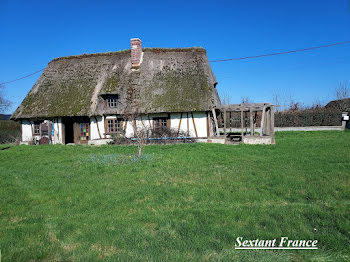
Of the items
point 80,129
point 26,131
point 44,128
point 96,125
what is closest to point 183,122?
point 96,125

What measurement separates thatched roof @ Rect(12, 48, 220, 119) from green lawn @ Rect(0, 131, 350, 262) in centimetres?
859

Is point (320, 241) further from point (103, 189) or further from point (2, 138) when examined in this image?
point (2, 138)

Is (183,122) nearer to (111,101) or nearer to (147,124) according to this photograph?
(147,124)

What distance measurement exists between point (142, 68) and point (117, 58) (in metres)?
2.41

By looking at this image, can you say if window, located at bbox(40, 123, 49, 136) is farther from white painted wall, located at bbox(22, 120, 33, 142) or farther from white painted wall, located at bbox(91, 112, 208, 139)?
white painted wall, located at bbox(91, 112, 208, 139)

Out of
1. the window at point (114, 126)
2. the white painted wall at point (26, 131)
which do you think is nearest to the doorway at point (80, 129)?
the window at point (114, 126)

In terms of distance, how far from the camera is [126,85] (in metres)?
17.8

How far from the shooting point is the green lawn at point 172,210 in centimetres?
362

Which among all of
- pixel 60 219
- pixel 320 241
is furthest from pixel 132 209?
pixel 320 241

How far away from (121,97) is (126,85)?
930 mm

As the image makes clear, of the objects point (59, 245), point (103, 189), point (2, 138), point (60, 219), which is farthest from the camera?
point (2, 138)

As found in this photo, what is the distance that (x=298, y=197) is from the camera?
214 inches

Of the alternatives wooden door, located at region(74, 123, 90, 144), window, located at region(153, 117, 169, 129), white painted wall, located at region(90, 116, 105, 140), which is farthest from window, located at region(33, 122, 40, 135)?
window, located at region(153, 117, 169, 129)

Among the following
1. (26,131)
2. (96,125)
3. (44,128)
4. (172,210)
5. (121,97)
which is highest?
(121,97)
